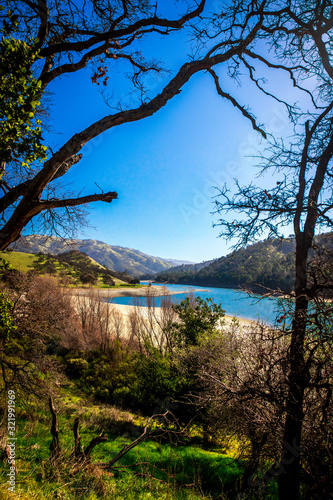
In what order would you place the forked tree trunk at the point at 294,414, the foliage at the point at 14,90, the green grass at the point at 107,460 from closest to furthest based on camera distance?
the foliage at the point at 14,90 < the forked tree trunk at the point at 294,414 < the green grass at the point at 107,460

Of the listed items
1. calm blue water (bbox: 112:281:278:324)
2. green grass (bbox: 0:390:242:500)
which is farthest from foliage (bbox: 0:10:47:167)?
green grass (bbox: 0:390:242:500)

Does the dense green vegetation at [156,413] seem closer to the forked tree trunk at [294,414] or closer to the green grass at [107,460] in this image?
the green grass at [107,460]

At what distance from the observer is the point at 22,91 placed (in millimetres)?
1884

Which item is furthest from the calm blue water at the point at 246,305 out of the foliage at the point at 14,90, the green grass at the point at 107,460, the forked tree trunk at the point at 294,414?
the foliage at the point at 14,90

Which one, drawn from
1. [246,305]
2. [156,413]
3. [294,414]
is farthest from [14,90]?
[246,305]

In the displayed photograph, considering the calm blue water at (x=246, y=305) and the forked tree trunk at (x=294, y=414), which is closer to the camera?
the forked tree trunk at (x=294, y=414)

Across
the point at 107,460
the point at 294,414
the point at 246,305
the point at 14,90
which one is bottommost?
the point at 246,305

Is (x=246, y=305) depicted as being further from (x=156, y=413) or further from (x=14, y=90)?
(x=14, y=90)

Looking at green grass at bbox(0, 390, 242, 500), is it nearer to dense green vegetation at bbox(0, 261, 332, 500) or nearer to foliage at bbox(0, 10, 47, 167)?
dense green vegetation at bbox(0, 261, 332, 500)

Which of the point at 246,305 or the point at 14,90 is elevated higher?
the point at 14,90

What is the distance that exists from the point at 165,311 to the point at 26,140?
23.5 m

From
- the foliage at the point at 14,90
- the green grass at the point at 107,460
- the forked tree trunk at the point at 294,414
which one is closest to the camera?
the foliage at the point at 14,90

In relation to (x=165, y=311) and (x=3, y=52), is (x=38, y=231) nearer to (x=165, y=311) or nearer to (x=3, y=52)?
(x=3, y=52)

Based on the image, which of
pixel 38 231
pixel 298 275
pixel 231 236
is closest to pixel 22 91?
pixel 38 231
